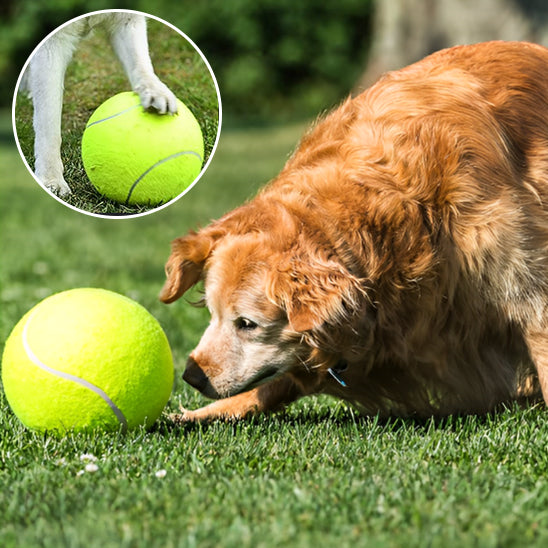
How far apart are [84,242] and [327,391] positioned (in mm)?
4866

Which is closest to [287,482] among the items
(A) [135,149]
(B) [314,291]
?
(B) [314,291]

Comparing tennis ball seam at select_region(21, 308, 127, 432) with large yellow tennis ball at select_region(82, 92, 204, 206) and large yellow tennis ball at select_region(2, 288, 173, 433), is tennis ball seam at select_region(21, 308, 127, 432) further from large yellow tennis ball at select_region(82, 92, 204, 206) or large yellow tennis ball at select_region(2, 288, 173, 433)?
large yellow tennis ball at select_region(82, 92, 204, 206)

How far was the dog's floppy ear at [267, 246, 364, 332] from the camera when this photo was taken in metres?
3.20

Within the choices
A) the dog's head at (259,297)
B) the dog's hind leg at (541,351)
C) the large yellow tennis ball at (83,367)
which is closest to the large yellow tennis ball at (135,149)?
the dog's head at (259,297)

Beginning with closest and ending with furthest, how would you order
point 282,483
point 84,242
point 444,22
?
point 282,483
point 84,242
point 444,22

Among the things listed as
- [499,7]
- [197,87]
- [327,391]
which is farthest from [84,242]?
[499,7]

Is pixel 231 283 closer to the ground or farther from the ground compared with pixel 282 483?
farther from the ground

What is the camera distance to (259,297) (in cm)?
334

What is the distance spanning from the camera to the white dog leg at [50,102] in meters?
3.87

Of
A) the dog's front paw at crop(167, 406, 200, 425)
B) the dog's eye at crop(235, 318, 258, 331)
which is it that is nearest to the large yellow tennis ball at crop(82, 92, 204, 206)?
the dog's eye at crop(235, 318, 258, 331)

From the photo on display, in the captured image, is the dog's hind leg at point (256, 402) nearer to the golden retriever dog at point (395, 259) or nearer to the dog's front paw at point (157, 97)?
the golden retriever dog at point (395, 259)

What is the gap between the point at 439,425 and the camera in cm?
355

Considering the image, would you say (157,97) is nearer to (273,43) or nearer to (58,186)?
(58,186)

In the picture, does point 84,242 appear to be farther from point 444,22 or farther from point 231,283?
point 444,22
